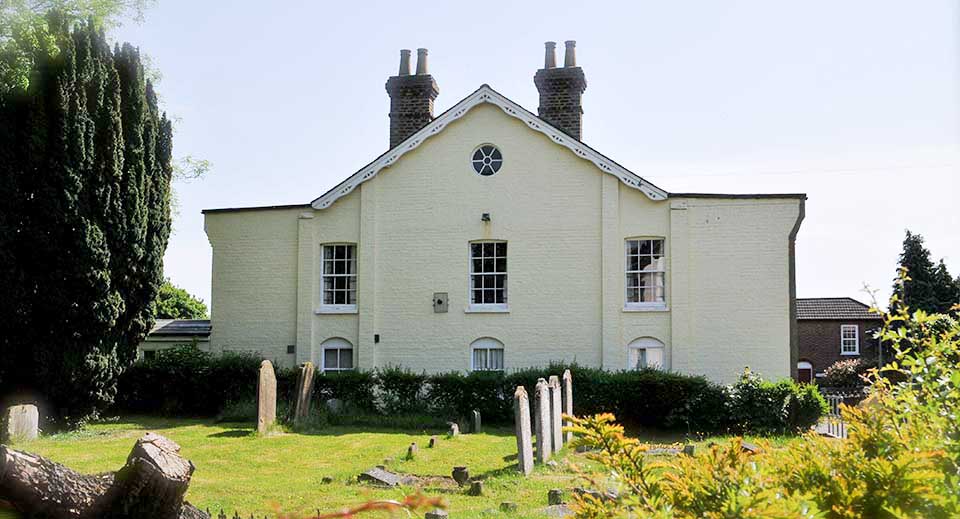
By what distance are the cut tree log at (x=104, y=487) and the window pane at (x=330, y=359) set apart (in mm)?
23134

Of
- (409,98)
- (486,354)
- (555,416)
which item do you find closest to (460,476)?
(555,416)

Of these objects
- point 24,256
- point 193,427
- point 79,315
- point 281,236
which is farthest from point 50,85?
point 281,236

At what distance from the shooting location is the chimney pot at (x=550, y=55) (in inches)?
1147

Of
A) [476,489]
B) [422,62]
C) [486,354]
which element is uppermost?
[422,62]

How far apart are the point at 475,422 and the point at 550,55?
42.9ft

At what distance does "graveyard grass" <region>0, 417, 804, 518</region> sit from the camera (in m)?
12.2

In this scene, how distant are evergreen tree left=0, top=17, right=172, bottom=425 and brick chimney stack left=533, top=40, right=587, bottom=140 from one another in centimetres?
1350

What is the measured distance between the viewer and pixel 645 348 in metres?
26.0

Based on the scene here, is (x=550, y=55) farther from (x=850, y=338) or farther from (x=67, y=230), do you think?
(x=850, y=338)

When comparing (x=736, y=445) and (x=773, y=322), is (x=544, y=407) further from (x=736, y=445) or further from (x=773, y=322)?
(x=736, y=445)

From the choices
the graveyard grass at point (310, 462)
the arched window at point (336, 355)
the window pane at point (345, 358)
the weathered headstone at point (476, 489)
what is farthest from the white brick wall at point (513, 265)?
the weathered headstone at point (476, 489)

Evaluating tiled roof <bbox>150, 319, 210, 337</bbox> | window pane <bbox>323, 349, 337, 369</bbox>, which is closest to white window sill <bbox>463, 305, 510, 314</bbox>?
window pane <bbox>323, 349, 337, 369</bbox>

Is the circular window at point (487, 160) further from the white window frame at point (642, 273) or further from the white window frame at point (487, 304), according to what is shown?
the white window frame at point (642, 273)

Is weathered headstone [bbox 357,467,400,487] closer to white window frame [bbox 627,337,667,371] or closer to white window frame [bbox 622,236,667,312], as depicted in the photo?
white window frame [bbox 627,337,667,371]
